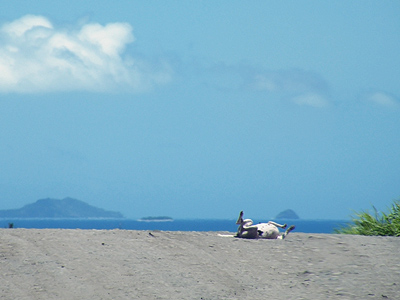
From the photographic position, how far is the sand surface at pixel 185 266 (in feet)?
24.6

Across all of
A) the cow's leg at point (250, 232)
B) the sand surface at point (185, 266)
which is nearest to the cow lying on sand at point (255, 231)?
the cow's leg at point (250, 232)

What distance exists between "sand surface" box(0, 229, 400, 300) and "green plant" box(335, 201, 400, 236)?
2.03 meters

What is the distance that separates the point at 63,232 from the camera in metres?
9.43

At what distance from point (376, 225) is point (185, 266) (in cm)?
568

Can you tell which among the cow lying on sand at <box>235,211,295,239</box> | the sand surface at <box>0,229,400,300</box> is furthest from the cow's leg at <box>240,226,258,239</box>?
the sand surface at <box>0,229,400,300</box>

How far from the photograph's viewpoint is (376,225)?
12211 millimetres

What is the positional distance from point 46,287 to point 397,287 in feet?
16.3

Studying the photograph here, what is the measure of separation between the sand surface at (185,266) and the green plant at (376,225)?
2.03 metres

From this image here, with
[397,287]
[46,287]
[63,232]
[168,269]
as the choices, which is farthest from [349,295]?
[63,232]

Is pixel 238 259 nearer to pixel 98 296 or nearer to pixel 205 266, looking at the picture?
pixel 205 266

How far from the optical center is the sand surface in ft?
24.6

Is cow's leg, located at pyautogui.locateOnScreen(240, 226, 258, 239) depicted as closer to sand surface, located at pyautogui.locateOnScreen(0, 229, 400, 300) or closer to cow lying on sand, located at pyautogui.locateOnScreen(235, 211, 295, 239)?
cow lying on sand, located at pyautogui.locateOnScreen(235, 211, 295, 239)

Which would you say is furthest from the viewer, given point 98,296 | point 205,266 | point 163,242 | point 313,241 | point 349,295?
point 313,241

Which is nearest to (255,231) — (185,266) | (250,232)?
(250,232)
